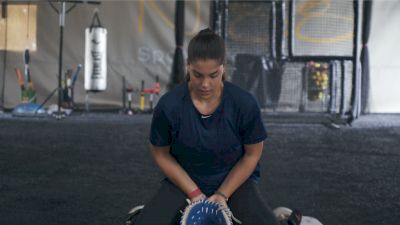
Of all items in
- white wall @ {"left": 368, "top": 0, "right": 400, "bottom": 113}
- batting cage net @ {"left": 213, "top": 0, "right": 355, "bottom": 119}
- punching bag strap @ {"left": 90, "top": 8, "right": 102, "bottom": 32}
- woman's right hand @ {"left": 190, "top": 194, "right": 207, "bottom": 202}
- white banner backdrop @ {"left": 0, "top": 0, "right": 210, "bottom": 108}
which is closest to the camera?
woman's right hand @ {"left": 190, "top": 194, "right": 207, "bottom": 202}

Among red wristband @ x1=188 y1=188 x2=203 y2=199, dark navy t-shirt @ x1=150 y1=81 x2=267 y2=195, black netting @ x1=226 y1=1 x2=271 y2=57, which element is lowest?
red wristband @ x1=188 y1=188 x2=203 y2=199

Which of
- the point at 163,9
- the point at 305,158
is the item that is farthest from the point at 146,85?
the point at 305,158

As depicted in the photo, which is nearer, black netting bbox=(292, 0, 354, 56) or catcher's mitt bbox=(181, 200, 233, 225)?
catcher's mitt bbox=(181, 200, 233, 225)

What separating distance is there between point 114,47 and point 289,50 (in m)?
3.09

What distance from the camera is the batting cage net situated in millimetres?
7852

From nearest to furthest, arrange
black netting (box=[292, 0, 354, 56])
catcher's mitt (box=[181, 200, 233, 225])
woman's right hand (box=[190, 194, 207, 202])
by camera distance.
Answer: catcher's mitt (box=[181, 200, 233, 225]) → woman's right hand (box=[190, 194, 207, 202]) → black netting (box=[292, 0, 354, 56])

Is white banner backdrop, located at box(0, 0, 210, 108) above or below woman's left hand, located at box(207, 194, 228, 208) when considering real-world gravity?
above

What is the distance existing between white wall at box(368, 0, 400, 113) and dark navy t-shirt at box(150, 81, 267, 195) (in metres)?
7.43

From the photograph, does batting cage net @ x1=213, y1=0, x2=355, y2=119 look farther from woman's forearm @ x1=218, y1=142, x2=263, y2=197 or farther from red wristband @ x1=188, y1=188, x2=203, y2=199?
red wristband @ x1=188, y1=188, x2=203, y2=199

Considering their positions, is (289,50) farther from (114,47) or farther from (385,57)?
(114,47)

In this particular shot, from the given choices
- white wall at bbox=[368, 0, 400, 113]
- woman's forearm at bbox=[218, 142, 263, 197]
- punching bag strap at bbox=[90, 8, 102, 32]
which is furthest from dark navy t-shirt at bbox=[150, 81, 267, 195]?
white wall at bbox=[368, 0, 400, 113]

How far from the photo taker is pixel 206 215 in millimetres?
2043

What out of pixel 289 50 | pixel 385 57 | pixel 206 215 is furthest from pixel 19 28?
pixel 206 215

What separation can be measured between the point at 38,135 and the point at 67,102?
2.88 m
